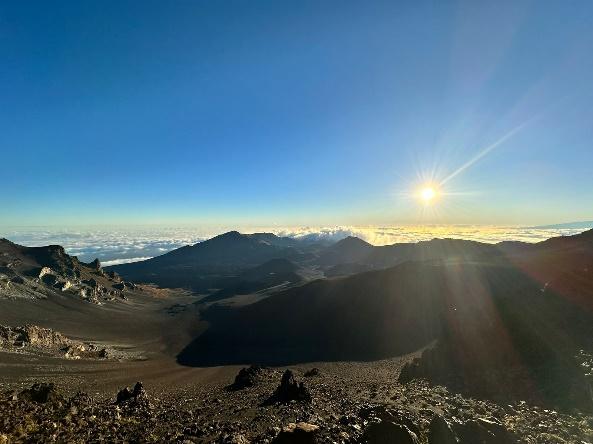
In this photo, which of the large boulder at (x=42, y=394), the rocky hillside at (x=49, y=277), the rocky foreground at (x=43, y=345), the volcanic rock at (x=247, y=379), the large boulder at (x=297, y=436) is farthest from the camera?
the rocky hillside at (x=49, y=277)

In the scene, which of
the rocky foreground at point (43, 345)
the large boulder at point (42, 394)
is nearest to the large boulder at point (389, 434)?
the large boulder at point (42, 394)

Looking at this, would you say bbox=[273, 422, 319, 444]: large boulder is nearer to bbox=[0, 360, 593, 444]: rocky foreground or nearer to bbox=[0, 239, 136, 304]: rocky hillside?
bbox=[0, 360, 593, 444]: rocky foreground

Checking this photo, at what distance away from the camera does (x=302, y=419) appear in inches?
811

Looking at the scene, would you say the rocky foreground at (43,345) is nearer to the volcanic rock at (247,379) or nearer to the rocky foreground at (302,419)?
the volcanic rock at (247,379)

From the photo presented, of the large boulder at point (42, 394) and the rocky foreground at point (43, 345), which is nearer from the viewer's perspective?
the large boulder at point (42, 394)

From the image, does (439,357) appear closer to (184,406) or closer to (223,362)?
(184,406)

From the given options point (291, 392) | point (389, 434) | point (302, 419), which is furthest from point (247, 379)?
point (389, 434)

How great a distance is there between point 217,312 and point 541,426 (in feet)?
415

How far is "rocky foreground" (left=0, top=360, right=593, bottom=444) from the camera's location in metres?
15.1

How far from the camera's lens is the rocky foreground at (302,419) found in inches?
595

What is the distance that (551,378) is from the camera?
24.4m

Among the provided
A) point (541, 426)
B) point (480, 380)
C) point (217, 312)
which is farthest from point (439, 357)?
point (217, 312)

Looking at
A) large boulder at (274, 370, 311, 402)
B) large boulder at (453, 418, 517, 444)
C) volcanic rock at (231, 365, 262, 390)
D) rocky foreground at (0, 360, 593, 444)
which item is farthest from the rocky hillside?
large boulder at (453, 418, 517, 444)

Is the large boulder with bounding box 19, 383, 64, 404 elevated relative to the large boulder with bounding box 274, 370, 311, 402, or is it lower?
elevated
